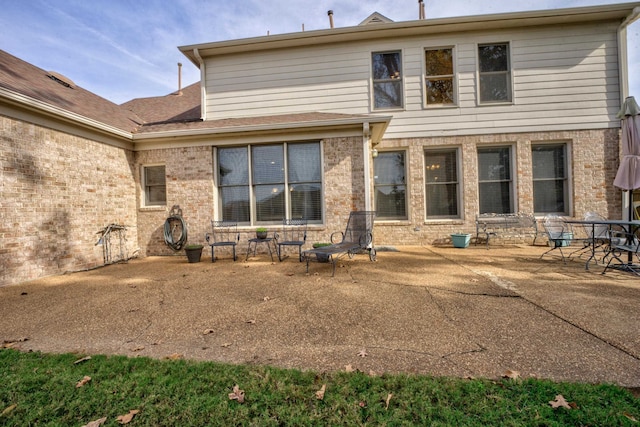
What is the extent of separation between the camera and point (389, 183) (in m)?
8.17

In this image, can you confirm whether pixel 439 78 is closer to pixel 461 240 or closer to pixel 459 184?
pixel 459 184

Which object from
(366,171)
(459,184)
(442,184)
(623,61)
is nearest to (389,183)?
(442,184)

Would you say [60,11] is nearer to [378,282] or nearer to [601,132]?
[378,282]

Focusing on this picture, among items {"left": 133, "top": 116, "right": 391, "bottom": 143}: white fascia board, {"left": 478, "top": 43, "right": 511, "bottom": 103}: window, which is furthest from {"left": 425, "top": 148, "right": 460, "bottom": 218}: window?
{"left": 133, "top": 116, "right": 391, "bottom": 143}: white fascia board

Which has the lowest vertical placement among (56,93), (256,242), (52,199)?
(256,242)

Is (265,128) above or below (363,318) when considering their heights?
above

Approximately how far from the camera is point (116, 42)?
33.3ft

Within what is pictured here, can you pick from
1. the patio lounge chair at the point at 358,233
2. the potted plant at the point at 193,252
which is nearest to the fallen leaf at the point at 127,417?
the patio lounge chair at the point at 358,233

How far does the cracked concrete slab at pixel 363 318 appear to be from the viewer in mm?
2189

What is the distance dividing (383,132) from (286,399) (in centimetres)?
657

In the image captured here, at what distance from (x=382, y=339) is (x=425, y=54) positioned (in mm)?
8294

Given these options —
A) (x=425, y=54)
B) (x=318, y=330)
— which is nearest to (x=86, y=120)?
(x=318, y=330)

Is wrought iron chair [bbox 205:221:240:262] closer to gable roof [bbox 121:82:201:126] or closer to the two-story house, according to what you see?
the two-story house

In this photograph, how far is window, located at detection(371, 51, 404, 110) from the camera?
807 cm
